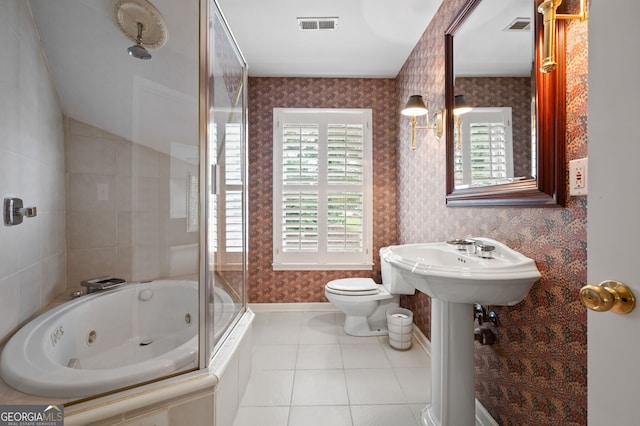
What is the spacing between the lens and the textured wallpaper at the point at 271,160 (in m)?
2.97

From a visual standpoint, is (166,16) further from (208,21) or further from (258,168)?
(258,168)

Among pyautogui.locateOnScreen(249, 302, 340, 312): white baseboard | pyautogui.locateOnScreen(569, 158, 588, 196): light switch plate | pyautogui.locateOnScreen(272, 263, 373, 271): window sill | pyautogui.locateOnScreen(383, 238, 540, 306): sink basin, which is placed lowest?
pyautogui.locateOnScreen(249, 302, 340, 312): white baseboard

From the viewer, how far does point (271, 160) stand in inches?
117

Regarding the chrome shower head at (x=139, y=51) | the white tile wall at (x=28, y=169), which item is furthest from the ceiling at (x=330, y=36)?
the white tile wall at (x=28, y=169)

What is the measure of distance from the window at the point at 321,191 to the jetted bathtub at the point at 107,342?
1.45 meters

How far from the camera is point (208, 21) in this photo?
1323 mm

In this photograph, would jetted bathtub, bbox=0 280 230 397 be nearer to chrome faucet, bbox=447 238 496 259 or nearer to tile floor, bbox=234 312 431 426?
tile floor, bbox=234 312 431 426

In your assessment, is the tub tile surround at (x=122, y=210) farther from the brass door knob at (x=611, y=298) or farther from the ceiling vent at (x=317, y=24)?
the ceiling vent at (x=317, y=24)

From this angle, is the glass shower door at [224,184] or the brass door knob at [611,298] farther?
the glass shower door at [224,184]

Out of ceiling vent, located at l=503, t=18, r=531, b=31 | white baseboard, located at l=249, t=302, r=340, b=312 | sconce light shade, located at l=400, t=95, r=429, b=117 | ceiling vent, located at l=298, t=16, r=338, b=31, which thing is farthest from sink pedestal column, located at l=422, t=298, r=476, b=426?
ceiling vent, located at l=298, t=16, r=338, b=31

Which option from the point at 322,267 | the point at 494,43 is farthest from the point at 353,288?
the point at 494,43

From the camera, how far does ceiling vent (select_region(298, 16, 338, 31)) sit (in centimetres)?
214

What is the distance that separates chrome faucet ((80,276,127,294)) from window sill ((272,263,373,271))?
1531mm

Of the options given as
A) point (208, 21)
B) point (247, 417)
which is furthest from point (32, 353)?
point (208, 21)
